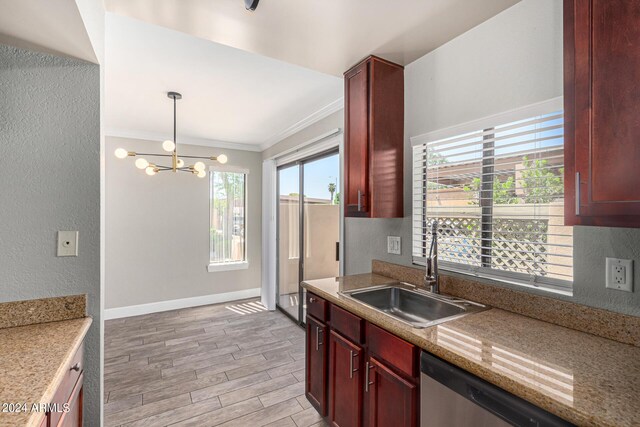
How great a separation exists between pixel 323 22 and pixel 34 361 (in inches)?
76.4

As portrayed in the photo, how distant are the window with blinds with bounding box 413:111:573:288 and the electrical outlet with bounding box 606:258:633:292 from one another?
151mm

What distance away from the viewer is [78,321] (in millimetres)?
1433

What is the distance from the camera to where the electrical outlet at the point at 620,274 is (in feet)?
3.74

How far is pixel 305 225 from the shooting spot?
3.76 meters

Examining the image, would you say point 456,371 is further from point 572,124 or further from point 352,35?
point 352,35

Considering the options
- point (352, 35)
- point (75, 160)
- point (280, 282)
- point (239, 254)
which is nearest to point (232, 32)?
point (352, 35)

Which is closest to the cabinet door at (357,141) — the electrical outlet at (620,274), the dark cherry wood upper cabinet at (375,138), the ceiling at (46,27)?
the dark cherry wood upper cabinet at (375,138)

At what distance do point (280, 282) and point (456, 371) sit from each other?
3517mm

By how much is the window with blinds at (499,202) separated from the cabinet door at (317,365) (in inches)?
33.0

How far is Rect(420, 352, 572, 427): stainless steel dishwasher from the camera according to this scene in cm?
88

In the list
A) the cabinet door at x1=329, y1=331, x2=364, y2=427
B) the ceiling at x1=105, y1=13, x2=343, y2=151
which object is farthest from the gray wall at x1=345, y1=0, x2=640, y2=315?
the ceiling at x1=105, y1=13, x2=343, y2=151

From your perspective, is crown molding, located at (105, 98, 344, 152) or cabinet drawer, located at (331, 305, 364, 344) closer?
cabinet drawer, located at (331, 305, 364, 344)

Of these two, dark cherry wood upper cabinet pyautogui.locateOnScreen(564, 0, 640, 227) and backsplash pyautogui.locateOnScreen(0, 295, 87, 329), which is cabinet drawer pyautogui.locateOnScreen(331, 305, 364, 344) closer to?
dark cherry wood upper cabinet pyautogui.locateOnScreen(564, 0, 640, 227)

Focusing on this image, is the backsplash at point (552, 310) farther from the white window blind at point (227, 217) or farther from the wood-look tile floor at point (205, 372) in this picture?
the white window blind at point (227, 217)
